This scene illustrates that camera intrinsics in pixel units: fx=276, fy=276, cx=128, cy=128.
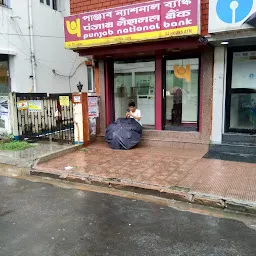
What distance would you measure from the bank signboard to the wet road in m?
4.29

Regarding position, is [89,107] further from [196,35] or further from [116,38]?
[196,35]

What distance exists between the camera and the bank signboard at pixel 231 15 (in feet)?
19.6

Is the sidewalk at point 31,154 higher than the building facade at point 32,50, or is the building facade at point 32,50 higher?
the building facade at point 32,50

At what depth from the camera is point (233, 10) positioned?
616cm

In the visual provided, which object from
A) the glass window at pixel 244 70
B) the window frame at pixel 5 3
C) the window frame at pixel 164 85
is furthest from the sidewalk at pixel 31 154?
the window frame at pixel 5 3

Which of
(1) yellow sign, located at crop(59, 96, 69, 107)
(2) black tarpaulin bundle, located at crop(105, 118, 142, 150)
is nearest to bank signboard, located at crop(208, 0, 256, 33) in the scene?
(2) black tarpaulin bundle, located at crop(105, 118, 142, 150)

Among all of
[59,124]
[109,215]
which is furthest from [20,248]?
[59,124]

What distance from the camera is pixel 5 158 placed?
7371 mm

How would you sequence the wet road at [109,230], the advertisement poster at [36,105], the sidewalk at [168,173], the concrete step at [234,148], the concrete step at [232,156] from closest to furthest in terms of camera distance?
the wet road at [109,230] → the sidewalk at [168,173] → the concrete step at [232,156] → the concrete step at [234,148] → the advertisement poster at [36,105]

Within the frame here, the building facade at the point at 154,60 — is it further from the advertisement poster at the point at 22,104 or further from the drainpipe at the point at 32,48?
the drainpipe at the point at 32,48

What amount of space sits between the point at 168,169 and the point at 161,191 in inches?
48.9

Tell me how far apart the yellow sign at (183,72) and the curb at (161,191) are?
13.8 feet

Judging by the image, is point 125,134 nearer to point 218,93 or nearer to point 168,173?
point 168,173

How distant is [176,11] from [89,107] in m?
3.77
